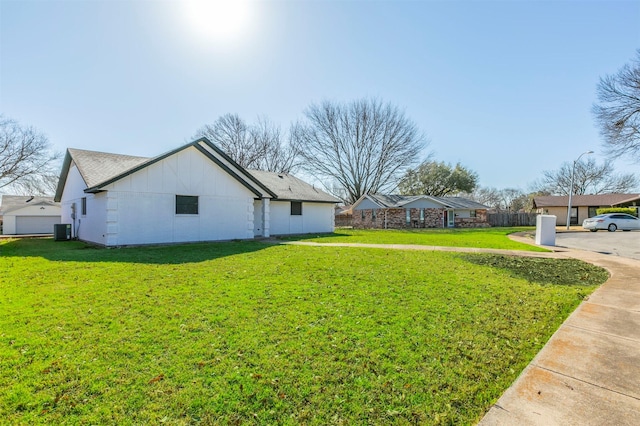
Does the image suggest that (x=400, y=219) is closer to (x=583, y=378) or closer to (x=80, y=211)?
(x=80, y=211)

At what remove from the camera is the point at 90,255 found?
401 inches

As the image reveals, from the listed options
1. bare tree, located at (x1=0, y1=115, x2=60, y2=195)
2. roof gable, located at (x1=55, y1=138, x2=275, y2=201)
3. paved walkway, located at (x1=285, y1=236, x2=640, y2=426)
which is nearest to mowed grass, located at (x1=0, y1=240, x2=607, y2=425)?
paved walkway, located at (x1=285, y1=236, x2=640, y2=426)

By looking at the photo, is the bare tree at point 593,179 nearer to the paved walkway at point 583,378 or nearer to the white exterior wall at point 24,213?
the paved walkway at point 583,378

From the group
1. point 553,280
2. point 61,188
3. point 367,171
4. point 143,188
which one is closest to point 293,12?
point 143,188

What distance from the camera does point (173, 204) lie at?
551 inches

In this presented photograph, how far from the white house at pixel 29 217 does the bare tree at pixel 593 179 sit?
231 feet

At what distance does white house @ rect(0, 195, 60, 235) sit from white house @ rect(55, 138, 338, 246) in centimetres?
1328

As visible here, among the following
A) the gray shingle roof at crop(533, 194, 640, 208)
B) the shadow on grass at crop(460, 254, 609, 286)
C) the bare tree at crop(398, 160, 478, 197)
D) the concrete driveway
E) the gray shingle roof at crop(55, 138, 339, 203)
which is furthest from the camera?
the bare tree at crop(398, 160, 478, 197)

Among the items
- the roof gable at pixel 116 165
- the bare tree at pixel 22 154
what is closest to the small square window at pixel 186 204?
the roof gable at pixel 116 165

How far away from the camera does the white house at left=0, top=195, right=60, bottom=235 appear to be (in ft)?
88.9

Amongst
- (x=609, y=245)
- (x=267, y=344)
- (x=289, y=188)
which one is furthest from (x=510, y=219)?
(x=267, y=344)

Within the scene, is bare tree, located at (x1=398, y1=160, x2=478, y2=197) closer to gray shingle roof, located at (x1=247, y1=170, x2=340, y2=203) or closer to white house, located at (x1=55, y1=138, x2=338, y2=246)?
gray shingle roof, located at (x1=247, y1=170, x2=340, y2=203)

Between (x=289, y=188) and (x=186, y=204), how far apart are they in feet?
27.8

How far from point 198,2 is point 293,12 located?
3713 mm
